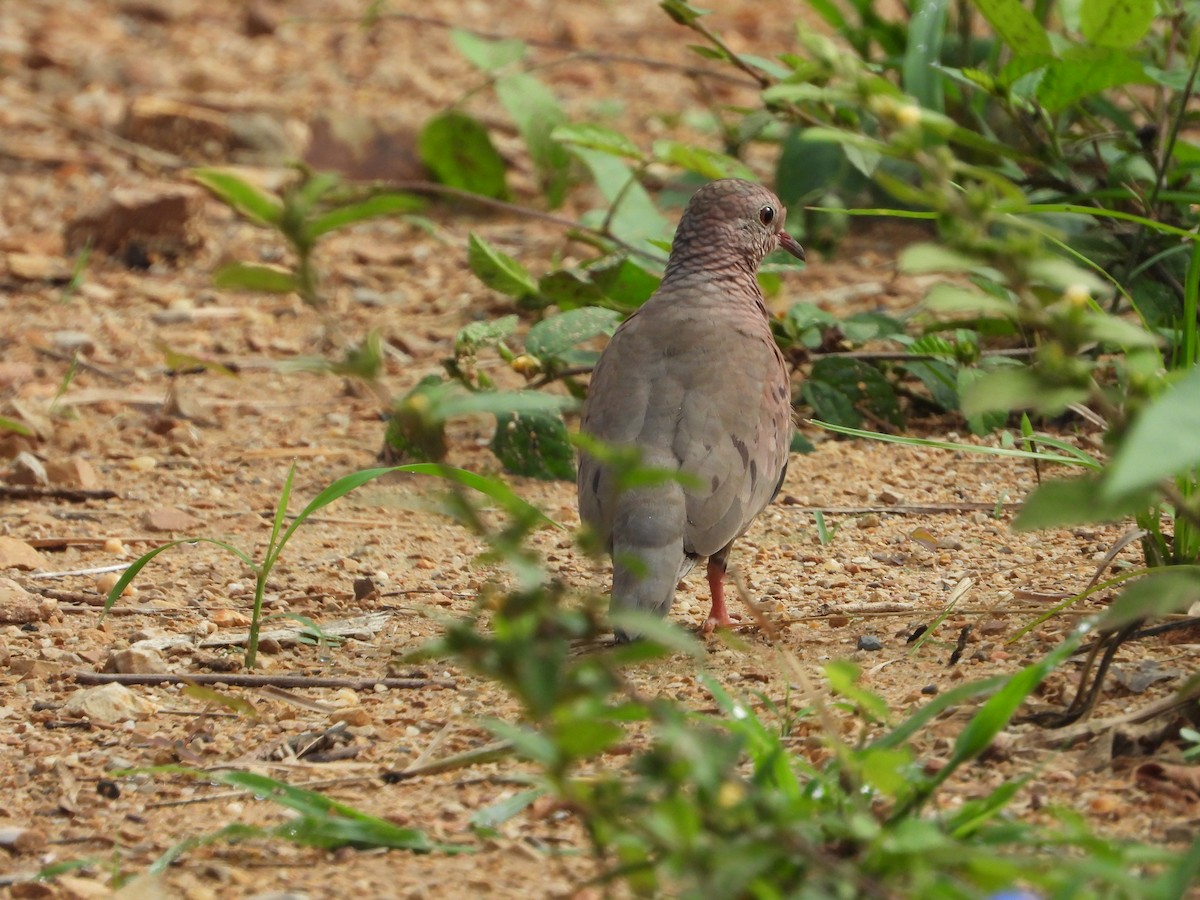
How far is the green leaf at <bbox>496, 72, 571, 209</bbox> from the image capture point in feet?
23.3

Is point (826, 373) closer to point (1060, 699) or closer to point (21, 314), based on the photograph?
point (1060, 699)

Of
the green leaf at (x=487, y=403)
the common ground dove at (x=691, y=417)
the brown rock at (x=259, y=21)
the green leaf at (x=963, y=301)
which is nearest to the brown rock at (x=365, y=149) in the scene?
the brown rock at (x=259, y=21)

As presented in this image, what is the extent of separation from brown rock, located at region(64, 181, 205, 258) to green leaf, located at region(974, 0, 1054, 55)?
13.1 ft

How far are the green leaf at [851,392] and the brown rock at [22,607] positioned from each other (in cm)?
246

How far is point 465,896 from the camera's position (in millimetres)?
2684

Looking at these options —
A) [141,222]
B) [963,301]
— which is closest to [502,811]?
[963,301]

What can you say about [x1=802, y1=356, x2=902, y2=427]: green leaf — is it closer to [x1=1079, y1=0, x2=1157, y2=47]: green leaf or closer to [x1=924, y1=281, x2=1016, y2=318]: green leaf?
[x1=1079, y1=0, x2=1157, y2=47]: green leaf

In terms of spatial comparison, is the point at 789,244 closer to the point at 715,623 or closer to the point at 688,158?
the point at 688,158

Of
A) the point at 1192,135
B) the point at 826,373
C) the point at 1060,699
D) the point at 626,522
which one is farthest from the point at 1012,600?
the point at 1192,135

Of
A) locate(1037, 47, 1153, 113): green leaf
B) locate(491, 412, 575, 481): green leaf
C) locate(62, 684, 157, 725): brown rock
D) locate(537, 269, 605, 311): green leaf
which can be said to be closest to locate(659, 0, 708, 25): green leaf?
locate(537, 269, 605, 311): green leaf

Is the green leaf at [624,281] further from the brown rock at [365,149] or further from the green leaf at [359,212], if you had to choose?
the green leaf at [359,212]

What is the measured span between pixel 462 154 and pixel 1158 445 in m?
5.66

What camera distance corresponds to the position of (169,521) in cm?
497

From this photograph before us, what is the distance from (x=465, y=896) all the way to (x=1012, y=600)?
5.75 ft
